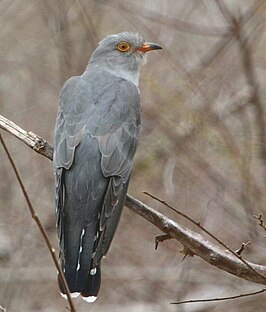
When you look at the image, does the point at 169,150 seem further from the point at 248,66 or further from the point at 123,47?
the point at 123,47

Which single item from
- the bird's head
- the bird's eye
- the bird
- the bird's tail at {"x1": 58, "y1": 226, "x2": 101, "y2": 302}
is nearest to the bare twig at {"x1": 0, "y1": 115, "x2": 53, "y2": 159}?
the bird

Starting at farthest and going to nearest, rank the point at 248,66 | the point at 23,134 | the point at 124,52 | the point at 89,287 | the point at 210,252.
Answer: the point at 248,66, the point at 124,52, the point at 23,134, the point at 89,287, the point at 210,252

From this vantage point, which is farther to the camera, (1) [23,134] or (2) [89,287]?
(1) [23,134]

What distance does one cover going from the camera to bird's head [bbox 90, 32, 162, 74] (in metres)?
7.65

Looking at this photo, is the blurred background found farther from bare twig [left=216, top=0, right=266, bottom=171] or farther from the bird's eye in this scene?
the bird's eye

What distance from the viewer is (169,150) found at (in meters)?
8.95

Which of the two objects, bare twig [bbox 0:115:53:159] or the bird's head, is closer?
bare twig [bbox 0:115:53:159]

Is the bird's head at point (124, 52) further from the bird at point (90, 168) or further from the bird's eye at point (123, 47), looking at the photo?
the bird at point (90, 168)

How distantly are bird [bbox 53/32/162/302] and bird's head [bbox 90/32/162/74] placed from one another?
54 cm

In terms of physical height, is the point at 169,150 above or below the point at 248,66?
below

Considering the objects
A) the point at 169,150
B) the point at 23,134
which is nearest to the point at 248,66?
the point at 169,150

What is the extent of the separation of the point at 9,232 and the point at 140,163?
5.91ft

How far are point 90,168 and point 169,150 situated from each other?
2825mm

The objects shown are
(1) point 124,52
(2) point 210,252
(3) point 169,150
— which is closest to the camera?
(2) point 210,252
